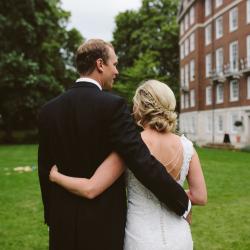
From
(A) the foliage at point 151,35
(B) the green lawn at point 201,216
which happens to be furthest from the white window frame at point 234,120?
(B) the green lawn at point 201,216

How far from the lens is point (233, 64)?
144 feet

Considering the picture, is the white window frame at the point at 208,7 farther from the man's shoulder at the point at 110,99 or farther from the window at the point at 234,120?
the man's shoulder at the point at 110,99

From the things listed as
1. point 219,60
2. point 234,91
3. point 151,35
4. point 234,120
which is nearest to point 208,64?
point 219,60

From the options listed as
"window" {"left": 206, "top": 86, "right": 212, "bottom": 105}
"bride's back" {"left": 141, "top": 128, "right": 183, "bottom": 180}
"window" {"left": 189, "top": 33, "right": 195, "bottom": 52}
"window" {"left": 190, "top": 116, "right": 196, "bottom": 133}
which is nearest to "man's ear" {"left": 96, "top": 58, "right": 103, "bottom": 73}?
"bride's back" {"left": 141, "top": 128, "right": 183, "bottom": 180}

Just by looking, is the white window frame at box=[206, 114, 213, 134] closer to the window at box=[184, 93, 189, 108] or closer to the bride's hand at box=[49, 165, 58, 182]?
the window at box=[184, 93, 189, 108]

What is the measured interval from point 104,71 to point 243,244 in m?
5.37

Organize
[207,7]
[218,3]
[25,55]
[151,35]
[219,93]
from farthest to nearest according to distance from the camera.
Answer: [151,35] < [207,7] < [218,3] < [219,93] < [25,55]

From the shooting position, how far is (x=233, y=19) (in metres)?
44.4

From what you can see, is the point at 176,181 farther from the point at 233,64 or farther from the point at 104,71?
the point at 233,64

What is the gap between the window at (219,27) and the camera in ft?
154

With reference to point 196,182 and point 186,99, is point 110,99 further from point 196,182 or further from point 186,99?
point 186,99

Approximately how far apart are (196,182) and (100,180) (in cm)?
73

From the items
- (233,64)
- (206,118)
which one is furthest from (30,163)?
(206,118)

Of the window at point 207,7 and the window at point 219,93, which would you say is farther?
the window at point 207,7
